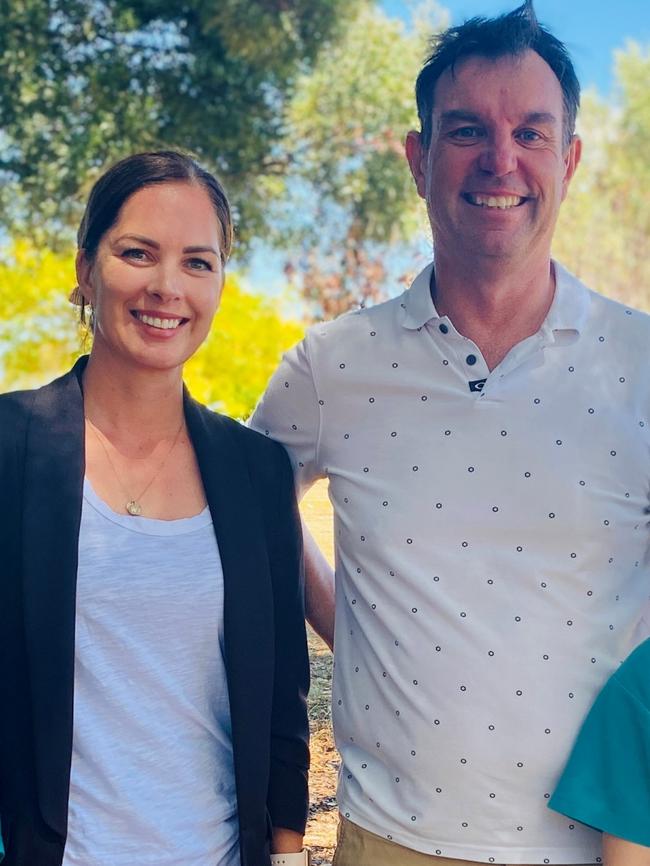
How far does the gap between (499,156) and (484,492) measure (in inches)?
24.3

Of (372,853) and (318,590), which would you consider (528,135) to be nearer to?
(318,590)

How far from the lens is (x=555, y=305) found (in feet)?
7.34

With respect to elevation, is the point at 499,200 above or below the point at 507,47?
below

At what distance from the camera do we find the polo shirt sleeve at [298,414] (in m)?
2.39

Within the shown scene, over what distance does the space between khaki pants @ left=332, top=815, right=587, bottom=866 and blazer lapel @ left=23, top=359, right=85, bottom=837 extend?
561 mm

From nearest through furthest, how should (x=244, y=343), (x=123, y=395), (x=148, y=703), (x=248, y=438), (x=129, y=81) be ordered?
(x=148, y=703)
(x=123, y=395)
(x=248, y=438)
(x=244, y=343)
(x=129, y=81)

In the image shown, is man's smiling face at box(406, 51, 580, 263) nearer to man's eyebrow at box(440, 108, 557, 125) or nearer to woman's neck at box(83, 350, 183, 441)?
man's eyebrow at box(440, 108, 557, 125)

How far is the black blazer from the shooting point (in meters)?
1.93

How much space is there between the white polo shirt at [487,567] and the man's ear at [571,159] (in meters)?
0.21

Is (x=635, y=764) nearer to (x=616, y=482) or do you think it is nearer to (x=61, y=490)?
(x=616, y=482)

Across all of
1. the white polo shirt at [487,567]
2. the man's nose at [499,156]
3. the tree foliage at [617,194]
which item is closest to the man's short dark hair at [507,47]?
the man's nose at [499,156]

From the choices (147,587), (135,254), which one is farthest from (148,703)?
(135,254)

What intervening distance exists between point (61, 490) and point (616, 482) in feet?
3.19

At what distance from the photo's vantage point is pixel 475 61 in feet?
7.47
